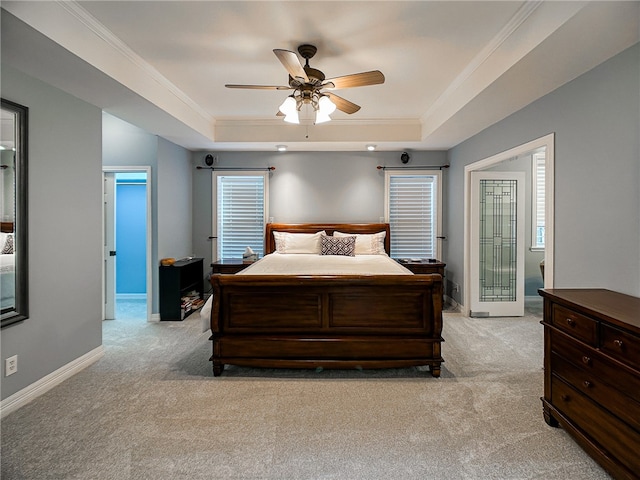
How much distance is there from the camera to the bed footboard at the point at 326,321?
2871 mm

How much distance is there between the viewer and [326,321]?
115 inches

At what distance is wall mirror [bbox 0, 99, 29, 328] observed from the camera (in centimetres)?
238

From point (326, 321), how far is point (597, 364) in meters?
1.80

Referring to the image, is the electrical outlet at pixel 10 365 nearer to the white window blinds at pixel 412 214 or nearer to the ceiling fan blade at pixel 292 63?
the ceiling fan blade at pixel 292 63

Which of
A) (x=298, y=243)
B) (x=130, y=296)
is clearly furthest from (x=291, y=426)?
(x=130, y=296)

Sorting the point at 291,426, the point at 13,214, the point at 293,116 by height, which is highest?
the point at 293,116

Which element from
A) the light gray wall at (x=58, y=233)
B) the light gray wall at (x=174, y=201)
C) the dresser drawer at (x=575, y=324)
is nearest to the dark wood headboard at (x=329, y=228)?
the light gray wall at (x=174, y=201)

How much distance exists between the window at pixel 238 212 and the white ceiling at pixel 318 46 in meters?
1.68

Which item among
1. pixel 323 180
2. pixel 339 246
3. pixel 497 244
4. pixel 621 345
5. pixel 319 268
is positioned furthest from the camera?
pixel 323 180

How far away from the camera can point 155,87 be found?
3.24m

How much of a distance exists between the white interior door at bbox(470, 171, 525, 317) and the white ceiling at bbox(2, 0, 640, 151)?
1145mm

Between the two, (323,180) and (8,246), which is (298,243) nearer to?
(323,180)

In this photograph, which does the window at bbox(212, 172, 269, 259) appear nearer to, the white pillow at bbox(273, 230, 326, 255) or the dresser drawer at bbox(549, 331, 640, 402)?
the white pillow at bbox(273, 230, 326, 255)

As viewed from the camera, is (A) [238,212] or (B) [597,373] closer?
(B) [597,373]
